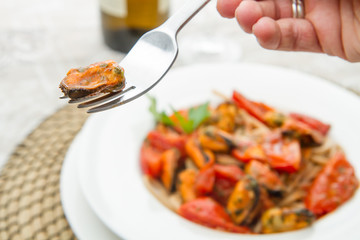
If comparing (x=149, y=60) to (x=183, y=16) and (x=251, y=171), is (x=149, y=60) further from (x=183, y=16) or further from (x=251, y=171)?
(x=251, y=171)

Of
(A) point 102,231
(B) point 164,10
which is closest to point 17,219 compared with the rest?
(A) point 102,231

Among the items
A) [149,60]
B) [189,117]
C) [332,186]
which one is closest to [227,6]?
[149,60]

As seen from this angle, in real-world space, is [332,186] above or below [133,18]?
below

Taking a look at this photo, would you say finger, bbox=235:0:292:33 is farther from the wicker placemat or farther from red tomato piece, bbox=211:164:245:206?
the wicker placemat

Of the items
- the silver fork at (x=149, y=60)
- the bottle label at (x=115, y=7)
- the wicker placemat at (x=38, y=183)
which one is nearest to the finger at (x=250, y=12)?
the silver fork at (x=149, y=60)

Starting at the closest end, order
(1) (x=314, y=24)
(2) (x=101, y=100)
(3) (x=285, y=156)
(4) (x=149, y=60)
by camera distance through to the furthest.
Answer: (2) (x=101, y=100) < (4) (x=149, y=60) < (1) (x=314, y=24) < (3) (x=285, y=156)

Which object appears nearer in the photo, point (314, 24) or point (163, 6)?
point (314, 24)

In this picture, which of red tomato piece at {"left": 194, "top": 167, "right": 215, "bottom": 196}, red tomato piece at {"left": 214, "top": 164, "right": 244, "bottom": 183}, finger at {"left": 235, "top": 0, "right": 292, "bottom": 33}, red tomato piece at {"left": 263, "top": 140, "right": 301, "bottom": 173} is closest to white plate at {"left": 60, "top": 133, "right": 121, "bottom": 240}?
red tomato piece at {"left": 194, "top": 167, "right": 215, "bottom": 196}
